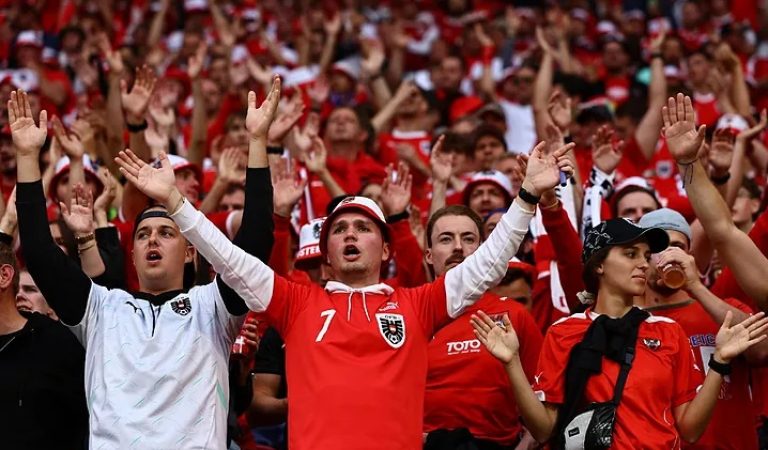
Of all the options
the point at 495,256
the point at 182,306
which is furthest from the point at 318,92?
the point at 495,256

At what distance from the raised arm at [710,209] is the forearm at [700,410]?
668 mm

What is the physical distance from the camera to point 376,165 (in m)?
10.6

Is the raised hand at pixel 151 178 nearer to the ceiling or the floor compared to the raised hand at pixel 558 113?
nearer to the floor

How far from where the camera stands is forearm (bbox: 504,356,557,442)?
5926mm

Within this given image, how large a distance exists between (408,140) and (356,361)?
6366 mm

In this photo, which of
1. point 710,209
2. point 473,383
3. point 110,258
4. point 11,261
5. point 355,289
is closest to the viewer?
point 355,289

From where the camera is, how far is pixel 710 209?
21.0ft

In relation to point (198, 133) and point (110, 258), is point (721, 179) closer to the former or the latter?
point (110, 258)

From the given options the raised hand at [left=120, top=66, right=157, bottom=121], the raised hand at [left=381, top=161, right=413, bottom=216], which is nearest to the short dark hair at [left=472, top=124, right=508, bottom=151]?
the raised hand at [left=381, top=161, right=413, bottom=216]

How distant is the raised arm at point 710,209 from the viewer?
6367 mm

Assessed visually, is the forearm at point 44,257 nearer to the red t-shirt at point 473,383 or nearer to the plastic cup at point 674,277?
the red t-shirt at point 473,383

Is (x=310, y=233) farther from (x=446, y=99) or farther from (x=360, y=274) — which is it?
(x=446, y=99)

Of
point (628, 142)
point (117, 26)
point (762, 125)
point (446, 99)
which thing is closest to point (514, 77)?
point (446, 99)

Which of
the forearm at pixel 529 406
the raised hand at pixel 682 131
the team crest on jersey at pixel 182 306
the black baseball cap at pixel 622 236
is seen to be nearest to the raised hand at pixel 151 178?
the team crest on jersey at pixel 182 306
